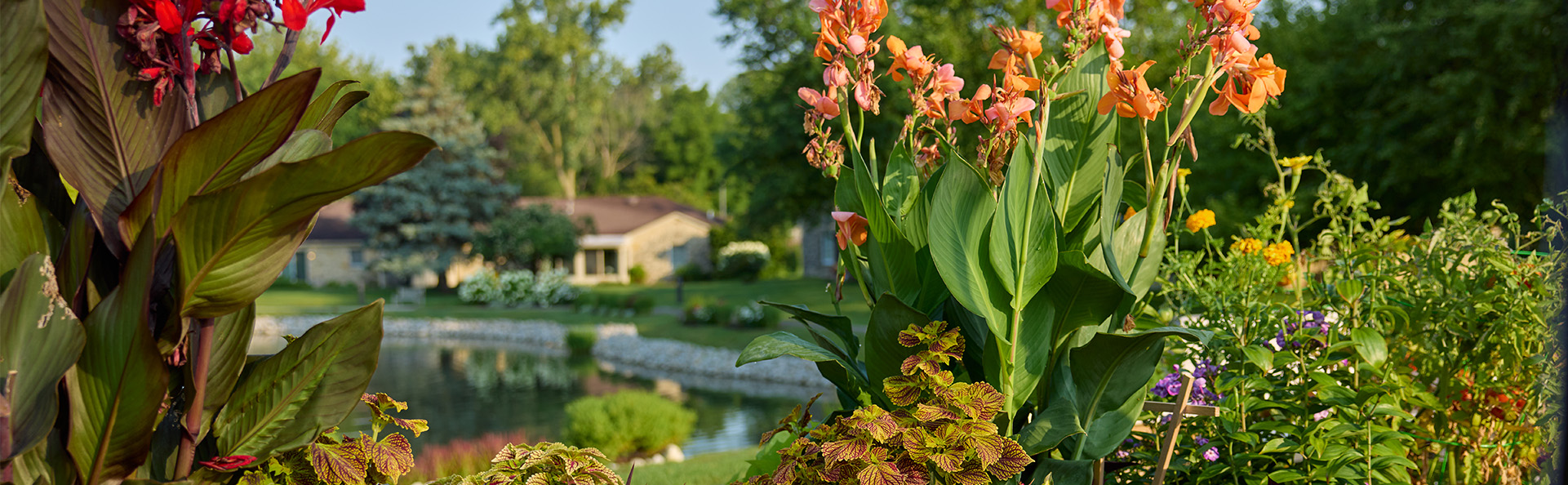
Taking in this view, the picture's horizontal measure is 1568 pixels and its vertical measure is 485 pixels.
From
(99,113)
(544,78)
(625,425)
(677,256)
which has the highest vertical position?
(544,78)

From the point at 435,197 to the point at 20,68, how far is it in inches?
963

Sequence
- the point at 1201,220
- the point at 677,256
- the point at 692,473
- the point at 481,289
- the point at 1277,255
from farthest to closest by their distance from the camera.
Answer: the point at 677,256, the point at 481,289, the point at 692,473, the point at 1201,220, the point at 1277,255

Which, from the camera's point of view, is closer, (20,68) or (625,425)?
(20,68)

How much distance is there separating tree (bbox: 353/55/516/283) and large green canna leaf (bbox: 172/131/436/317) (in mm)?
23393

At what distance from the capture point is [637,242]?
29.1 m

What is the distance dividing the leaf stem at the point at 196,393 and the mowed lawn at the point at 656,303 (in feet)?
37.3

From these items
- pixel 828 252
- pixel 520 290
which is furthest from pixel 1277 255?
pixel 828 252

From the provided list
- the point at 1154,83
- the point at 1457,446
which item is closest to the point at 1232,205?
the point at 1154,83

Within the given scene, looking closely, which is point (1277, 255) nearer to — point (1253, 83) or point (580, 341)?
point (1253, 83)

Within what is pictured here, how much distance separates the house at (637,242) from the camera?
28.7 meters

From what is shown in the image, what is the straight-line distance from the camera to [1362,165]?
43.5 ft

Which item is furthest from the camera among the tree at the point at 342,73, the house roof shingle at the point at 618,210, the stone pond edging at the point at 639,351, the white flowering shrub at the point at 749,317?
the tree at the point at 342,73

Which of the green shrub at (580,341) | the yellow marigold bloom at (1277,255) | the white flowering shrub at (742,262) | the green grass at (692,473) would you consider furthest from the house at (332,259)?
the yellow marigold bloom at (1277,255)

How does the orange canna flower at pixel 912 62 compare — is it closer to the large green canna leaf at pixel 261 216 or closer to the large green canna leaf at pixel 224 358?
the large green canna leaf at pixel 261 216
